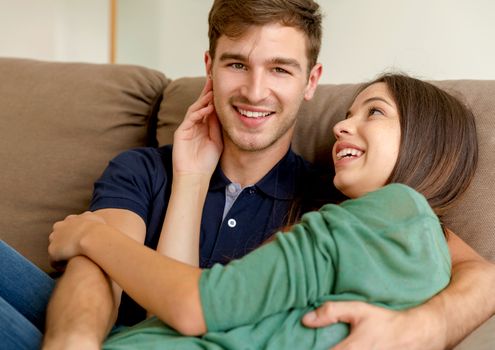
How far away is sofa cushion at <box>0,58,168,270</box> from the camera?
1.57 meters

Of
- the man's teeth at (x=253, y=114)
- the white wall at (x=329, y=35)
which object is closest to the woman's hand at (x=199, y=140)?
the man's teeth at (x=253, y=114)

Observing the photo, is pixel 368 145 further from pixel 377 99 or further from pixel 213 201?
pixel 213 201

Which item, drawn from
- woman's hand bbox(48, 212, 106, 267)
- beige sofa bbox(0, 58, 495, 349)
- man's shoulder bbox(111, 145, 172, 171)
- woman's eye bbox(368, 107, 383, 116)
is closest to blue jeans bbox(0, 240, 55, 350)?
woman's hand bbox(48, 212, 106, 267)

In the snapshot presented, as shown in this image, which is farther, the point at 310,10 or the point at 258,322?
the point at 310,10

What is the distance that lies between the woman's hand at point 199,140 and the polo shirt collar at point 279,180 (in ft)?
0.10

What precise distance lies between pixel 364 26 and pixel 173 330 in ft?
4.82

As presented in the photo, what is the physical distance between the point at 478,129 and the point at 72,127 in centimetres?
104

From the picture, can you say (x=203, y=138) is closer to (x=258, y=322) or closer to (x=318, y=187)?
(x=318, y=187)

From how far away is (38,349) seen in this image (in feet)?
2.93

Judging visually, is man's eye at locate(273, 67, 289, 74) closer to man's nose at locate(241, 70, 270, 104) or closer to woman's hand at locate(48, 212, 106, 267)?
man's nose at locate(241, 70, 270, 104)

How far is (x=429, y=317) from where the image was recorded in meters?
0.89

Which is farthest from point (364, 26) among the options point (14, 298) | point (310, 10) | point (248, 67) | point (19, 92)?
point (14, 298)

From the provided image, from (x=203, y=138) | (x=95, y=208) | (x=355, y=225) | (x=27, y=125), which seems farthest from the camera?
(x=27, y=125)

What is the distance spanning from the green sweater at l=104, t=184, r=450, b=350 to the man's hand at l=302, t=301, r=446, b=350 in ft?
0.05
